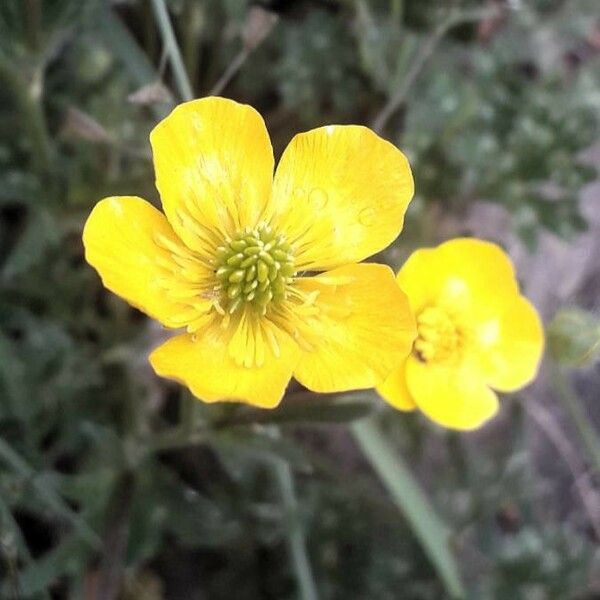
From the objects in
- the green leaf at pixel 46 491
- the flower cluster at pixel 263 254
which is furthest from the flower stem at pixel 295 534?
the flower cluster at pixel 263 254

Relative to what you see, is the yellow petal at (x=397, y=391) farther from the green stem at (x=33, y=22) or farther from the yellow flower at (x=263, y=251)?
the green stem at (x=33, y=22)

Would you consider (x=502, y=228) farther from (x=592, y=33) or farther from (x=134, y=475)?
(x=134, y=475)

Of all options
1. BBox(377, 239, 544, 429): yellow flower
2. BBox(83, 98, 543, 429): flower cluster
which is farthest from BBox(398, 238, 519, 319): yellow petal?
BBox(83, 98, 543, 429): flower cluster

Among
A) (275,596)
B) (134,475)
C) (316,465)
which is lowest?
(275,596)

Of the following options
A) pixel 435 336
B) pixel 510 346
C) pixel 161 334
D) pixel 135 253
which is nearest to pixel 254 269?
pixel 135 253

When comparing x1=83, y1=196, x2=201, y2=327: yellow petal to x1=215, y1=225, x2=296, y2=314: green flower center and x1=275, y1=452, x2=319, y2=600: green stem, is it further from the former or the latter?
x1=275, y1=452, x2=319, y2=600: green stem

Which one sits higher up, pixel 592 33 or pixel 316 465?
pixel 592 33

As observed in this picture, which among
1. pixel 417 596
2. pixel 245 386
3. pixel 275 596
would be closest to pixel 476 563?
pixel 417 596
